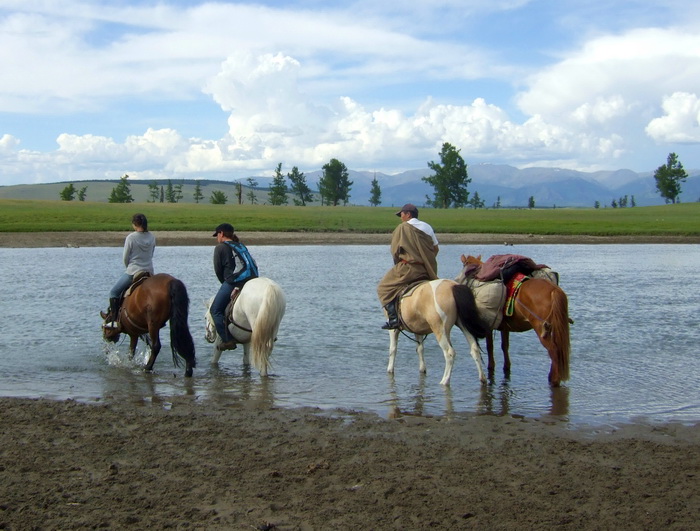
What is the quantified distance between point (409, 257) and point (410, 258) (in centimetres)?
2

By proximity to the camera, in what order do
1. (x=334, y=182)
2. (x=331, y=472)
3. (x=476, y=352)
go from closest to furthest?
(x=331, y=472) → (x=476, y=352) → (x=334, y=182)

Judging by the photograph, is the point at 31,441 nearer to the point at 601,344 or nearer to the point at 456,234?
→ the point at 601,344

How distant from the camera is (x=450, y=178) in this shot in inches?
4545

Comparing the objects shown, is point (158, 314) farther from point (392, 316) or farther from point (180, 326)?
point (392, 316)

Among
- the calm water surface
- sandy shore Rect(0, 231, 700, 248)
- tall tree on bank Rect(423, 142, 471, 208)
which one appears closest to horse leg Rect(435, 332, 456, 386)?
the calm water surface

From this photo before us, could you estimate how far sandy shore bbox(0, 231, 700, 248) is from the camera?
154ft

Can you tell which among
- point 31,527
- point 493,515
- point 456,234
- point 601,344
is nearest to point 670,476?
point 493,515

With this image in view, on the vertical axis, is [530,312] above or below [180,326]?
above

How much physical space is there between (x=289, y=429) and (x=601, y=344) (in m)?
7.76

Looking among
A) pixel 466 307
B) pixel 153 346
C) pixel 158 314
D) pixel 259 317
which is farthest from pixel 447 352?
pixel 153 346

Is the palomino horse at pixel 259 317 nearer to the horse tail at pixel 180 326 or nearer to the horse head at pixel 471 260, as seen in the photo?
the horse tail at pixel 180 326

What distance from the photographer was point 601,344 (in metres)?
13.5

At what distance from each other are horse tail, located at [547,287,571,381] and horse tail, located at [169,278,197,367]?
4907 mm

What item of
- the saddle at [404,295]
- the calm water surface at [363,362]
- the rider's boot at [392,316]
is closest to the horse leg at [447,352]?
the calm water surface at [363,362]
